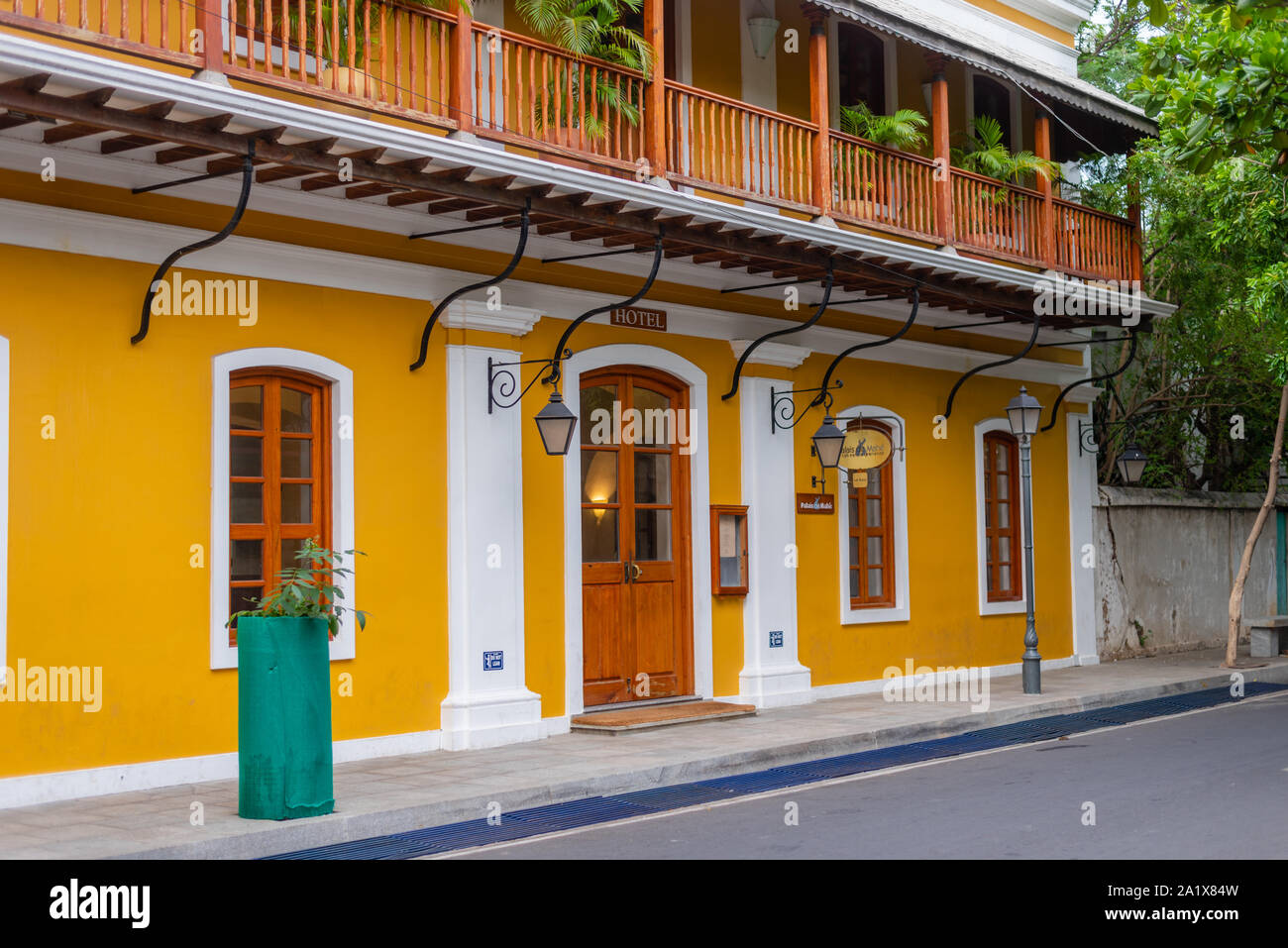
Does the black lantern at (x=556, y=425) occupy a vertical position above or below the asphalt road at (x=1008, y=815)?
above

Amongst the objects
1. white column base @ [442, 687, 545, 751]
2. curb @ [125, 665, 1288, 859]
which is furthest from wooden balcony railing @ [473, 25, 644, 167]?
curb @ [125, 665, 1288, 859]

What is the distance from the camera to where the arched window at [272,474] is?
10.1m

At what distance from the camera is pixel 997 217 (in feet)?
51.2

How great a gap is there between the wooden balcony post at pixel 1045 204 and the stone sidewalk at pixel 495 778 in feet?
15.4

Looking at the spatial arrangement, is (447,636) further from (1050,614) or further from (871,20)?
(1050,614)

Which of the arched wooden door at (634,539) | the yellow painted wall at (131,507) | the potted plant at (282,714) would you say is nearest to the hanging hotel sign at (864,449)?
the arched wooden door at (634,539)

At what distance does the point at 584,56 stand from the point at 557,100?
2.07 feet

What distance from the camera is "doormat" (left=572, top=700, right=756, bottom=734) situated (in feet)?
38.7

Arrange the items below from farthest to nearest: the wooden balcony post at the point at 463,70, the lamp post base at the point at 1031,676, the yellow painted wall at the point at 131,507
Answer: the lamp post base at the point at 1031,676
the wooden balcony post at the point at 463,70
the yellow painted wall at the point at 131,507

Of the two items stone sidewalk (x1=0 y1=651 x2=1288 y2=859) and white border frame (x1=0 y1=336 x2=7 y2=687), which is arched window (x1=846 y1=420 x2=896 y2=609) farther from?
white border frame (x1=0 y1=336 x2=7 y2=687)

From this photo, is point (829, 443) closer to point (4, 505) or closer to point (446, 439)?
point (446, 439)

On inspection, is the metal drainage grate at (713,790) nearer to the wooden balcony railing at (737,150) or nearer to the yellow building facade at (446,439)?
the yellow building facade at (446,439)
